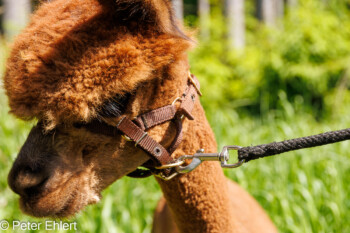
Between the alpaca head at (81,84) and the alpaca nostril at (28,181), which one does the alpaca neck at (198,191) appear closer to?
the alpaca head at (81,84)

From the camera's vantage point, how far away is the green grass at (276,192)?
3.28 meters

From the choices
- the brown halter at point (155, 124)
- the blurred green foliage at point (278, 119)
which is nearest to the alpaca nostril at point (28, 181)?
the brown halter at point (155, 124)

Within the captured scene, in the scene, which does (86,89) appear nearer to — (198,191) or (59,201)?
(59,201)

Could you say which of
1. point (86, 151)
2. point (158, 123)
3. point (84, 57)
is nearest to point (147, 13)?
point (84, 57)

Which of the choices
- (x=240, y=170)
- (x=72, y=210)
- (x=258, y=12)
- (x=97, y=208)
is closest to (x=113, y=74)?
(x=72, y=210)

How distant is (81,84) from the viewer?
1.42 meters

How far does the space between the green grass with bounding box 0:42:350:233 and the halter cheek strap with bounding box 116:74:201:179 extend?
5.32 feet

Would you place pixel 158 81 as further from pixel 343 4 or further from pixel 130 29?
pixel 343 4

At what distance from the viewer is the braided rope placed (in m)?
1.52

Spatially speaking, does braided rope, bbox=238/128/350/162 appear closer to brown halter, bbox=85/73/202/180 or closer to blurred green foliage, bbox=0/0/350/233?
brown halter, bbox=85/73/202/180

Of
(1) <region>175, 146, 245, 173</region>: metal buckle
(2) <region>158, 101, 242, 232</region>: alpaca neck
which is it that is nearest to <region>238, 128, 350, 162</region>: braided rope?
(1) <region>175, 146, 245, 173</region>: metal buckle

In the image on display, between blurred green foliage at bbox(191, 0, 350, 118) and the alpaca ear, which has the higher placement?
the alpaca ear

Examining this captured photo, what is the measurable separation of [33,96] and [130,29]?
0.44 m

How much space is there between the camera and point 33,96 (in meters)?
1.44
